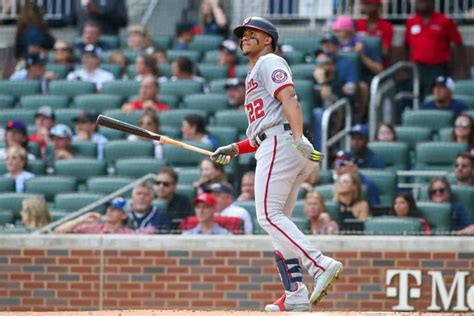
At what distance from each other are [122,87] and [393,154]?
3298mm

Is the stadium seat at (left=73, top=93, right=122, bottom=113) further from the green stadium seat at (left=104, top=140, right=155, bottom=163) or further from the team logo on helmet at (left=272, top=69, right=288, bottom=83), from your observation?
the team logo on helmet at (left=272, top=69, right=288, bottom=83)

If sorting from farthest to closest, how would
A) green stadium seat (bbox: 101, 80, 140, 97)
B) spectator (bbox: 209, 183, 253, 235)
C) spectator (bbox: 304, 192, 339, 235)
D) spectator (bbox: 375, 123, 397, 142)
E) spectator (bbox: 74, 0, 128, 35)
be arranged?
spectator (bbox: 74, 0, 128, 35), green stadium seat (bbox: 101, 80, 140, 97), spectator (bbox: 375, 123, 397, 142), spectator (bbox: 209, 183, 253, 235), spectator (bbox: 304, 192, 339, 235)

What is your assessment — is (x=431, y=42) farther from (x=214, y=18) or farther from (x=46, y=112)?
(x=46, y=112)

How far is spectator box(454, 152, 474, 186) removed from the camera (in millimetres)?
11320

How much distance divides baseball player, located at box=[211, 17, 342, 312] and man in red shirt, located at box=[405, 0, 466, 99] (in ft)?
19.5

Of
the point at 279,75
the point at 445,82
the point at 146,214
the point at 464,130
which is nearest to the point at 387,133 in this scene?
the point at 464,130

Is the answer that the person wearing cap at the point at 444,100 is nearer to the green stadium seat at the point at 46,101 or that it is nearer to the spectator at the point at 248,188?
the spectator at the point at 248,188

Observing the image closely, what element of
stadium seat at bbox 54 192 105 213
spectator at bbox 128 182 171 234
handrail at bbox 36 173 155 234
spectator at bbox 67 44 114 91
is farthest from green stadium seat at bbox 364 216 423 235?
spectator at bbox 67 44 114 91

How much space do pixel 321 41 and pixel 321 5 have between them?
161cm

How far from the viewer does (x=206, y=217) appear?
10891 millimetres

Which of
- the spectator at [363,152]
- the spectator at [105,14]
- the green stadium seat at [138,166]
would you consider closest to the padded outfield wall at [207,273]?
the green stadium seat at [138,166]

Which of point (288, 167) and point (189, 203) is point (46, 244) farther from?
point (288, 167)

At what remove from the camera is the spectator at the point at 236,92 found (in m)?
13.2

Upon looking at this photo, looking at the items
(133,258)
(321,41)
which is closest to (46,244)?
(133,258)
